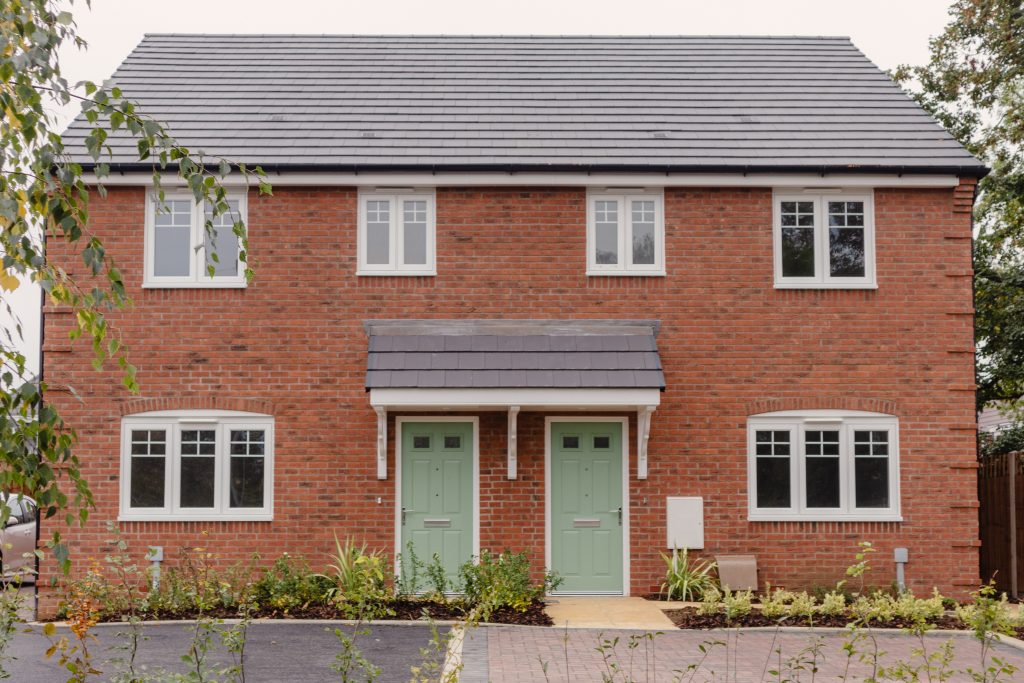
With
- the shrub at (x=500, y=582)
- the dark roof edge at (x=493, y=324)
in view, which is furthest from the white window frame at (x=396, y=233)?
the shrub at (x=500, y=582)

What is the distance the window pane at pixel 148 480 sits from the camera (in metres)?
13.3

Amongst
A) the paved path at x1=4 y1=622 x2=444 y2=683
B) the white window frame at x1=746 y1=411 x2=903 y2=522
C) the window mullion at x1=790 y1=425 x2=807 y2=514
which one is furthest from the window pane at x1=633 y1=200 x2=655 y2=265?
the paved path at x1=4 y1=622 x2=444 y2=683

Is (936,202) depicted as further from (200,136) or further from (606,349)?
(200,136)

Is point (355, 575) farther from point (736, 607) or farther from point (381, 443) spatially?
point (736, 607)

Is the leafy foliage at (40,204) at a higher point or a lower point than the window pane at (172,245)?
lower

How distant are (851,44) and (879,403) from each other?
7337mm

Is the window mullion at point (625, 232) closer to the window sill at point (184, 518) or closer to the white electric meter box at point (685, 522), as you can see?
the white electric meter box at point (685, 522)

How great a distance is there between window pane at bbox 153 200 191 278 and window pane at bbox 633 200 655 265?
5832mm

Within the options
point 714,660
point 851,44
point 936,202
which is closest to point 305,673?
point 714,660

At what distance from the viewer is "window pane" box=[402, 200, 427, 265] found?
13.8 m

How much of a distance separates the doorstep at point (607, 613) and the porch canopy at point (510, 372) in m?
1.62

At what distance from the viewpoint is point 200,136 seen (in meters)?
14.5

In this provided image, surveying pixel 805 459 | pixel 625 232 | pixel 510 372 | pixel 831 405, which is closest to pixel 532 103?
pixel 625 232

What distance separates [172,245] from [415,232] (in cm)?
315
